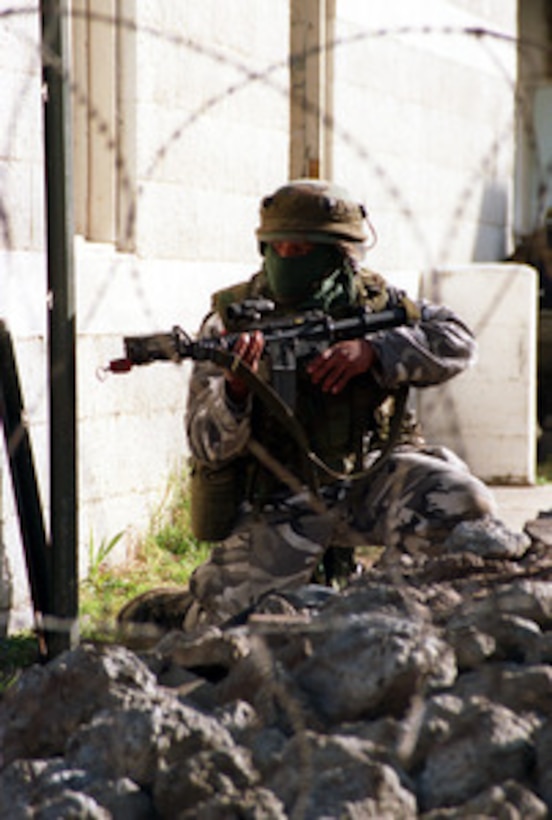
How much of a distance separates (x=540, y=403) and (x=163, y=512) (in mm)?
4772

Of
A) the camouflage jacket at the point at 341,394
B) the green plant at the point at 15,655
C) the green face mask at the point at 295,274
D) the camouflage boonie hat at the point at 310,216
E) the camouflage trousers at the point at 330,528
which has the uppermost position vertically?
the camouflage boonie hat at the point at 310,216

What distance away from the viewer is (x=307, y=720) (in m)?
2.91

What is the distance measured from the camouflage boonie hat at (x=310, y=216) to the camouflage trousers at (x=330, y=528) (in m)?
0.75

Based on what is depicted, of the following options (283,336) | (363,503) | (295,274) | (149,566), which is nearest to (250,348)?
(283,336)

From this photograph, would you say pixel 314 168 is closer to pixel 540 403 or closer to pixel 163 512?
pixel 163 512

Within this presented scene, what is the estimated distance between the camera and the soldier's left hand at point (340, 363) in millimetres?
4505

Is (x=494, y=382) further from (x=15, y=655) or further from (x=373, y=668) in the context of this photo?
(x=373, y=668)

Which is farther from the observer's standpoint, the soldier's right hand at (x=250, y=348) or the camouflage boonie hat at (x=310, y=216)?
the camouflage boonie hat at (x=310, y=216)

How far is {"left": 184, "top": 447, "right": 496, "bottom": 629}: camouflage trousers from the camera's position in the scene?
4.90 metres

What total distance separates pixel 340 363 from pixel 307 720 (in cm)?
178

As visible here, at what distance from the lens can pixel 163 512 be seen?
650cm

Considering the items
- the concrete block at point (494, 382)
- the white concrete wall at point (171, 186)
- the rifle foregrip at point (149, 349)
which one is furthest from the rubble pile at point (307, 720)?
the concrete block at point (494, 382)

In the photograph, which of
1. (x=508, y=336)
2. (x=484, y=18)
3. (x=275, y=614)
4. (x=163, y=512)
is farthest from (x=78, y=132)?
(x=484, y=18)

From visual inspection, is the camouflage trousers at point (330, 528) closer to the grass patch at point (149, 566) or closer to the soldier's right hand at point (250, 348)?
the grass patch at point (149, 566)
